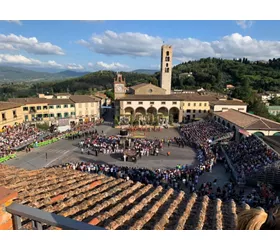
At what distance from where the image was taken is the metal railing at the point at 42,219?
2.44 m

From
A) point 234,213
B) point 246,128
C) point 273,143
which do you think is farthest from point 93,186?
point 246,128

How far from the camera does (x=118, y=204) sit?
5.78 meters

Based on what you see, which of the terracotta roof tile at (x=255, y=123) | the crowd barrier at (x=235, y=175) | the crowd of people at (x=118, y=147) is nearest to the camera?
the crowd barrier at (x=235, y=175)

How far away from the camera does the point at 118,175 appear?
1798cm

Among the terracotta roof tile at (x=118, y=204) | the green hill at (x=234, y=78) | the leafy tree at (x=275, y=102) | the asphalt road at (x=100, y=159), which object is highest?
the green hill at (x=234, y=78)

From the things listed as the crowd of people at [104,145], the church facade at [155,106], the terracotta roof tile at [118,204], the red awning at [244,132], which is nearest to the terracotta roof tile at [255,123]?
the red awning at [244,132]

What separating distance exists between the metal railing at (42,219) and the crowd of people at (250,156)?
1711cm

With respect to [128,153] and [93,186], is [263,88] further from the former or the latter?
[93,186]

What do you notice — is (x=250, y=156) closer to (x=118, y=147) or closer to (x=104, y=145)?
(x=118, y=147)

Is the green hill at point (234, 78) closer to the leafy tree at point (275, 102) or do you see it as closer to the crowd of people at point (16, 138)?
the leafy tree at point (275, 102)

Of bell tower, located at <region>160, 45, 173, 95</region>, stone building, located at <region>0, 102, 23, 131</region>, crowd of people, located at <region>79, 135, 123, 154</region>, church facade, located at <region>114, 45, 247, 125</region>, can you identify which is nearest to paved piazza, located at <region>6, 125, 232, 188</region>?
crowd of people, located at <region>79, 135, 123, 154</region>

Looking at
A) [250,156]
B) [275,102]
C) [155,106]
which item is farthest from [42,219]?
[275,102]

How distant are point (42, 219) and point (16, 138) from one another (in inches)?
1168

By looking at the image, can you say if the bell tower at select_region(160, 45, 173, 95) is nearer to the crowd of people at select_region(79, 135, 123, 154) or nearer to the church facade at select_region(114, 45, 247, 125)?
the church facade at select_region(114, 45, 247, 125)
